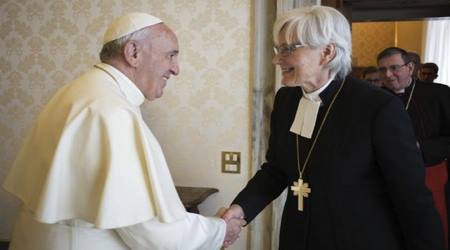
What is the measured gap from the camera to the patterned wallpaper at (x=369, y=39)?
8.38 metres

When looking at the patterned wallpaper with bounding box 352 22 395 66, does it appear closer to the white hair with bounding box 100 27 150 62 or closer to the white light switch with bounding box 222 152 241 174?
the white light switch with bounding box 222 152 241 174

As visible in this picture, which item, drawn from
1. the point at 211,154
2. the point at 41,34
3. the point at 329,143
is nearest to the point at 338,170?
the point at 329,143

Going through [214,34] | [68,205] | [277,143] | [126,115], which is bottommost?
[68,205]

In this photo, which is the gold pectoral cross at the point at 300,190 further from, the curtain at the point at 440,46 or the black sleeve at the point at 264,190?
the curtain at the point at 440,46

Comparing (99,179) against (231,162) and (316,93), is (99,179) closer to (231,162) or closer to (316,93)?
(316,93)

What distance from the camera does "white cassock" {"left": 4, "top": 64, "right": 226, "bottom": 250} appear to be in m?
1.44

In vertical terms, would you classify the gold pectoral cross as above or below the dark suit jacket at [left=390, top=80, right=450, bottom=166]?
below

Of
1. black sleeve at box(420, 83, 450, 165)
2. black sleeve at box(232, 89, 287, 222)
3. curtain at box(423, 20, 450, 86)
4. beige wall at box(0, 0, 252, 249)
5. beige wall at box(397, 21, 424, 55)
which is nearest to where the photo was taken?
black sleeve at box(232, 89, 287, 222)

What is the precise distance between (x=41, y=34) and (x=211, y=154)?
146cm

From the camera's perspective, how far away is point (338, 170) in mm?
1610

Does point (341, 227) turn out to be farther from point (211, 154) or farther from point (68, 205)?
point (211, 154)

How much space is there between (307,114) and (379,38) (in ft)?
24.1

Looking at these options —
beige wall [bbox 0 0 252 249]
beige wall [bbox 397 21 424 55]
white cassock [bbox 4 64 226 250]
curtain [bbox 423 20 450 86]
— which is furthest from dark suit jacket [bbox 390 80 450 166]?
beige wall [bbox 397 21 424 55]

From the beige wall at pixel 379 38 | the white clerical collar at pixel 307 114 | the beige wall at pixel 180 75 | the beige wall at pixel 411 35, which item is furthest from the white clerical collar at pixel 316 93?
the beige wall at pixel 411 35
